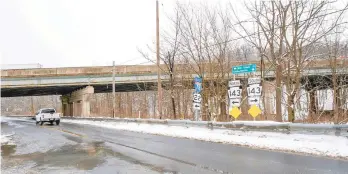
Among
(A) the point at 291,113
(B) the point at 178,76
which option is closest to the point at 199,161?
(A) the point at 291,113

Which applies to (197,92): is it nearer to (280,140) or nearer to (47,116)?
(280,140)

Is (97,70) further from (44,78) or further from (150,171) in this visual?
(150,171)

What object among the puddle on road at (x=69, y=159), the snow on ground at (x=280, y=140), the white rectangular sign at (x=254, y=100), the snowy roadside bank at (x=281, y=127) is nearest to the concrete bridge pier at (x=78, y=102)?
Answer: the snowy roadside bank at (x=281, y=127)

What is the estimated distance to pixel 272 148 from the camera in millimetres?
13812

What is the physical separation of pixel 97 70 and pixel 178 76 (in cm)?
1556

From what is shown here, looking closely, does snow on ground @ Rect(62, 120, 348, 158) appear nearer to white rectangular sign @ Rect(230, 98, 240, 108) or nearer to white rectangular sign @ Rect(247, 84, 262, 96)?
white rectangular sign @ Rect(230, 98, 240, 108)

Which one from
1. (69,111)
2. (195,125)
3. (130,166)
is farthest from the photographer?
(69,111)

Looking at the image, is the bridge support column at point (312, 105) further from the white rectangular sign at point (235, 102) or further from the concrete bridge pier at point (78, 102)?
the concrete bridge pier at point (78, 102)

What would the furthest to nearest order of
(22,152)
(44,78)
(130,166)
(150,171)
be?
1. (44,78)
2. (22,152)
3. (130,166)
4. (150,171)

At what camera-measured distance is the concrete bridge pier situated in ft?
166

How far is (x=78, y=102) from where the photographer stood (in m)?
57.6

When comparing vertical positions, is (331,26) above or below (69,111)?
above

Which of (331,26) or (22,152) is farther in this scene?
(331,26)

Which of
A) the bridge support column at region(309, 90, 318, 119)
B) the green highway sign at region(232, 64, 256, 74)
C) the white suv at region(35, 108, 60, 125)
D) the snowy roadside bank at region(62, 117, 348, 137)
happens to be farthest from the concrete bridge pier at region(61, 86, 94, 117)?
the green highway sign at region(232, 64, 256, 74)
